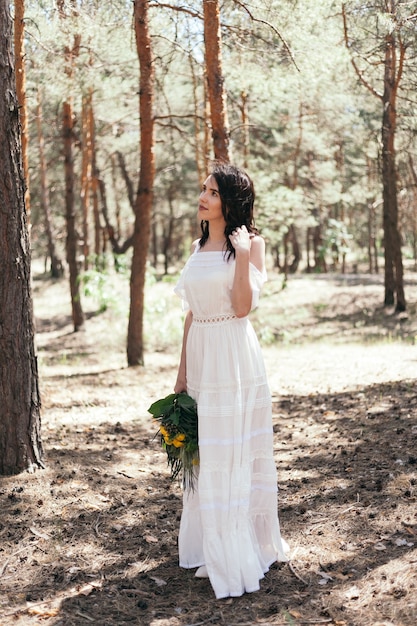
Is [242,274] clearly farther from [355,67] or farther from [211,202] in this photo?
[355,67]

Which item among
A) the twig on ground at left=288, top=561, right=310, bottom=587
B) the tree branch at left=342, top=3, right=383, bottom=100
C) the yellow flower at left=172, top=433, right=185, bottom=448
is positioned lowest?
the twig on ground at left=288, top=561, right=310, bottom=587

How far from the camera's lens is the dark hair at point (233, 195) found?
11.9ft

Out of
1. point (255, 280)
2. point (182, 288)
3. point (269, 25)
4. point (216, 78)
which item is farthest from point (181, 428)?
point (216, 78)

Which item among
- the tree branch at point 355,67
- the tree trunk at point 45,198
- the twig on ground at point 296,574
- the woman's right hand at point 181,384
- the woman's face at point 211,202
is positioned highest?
the tree branch at point 355,67

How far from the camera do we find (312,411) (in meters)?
7.93

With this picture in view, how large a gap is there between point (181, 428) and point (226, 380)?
39 cm

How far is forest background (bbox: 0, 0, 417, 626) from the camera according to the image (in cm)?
385

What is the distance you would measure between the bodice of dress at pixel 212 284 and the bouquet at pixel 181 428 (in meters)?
0.51

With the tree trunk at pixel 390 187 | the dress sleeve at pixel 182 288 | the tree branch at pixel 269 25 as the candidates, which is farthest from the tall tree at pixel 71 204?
the dress sleeve at pixel 182 288

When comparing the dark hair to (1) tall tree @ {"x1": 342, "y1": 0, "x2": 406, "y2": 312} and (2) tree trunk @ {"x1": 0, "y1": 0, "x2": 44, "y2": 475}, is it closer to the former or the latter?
(2) tree trunk @ {"x1": 0, "y1": 0, "x2": 44, "y2": 475}

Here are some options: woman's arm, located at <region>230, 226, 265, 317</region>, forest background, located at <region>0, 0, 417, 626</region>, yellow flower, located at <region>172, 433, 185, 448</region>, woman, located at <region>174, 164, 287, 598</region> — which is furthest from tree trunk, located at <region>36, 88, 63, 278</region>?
yellow flower, located at <region>172, 433, 185, 448</region>

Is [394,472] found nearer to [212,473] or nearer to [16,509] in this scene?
[212,473]

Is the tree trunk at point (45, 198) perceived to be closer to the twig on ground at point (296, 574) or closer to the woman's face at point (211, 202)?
the woman's face at point (211, 202)

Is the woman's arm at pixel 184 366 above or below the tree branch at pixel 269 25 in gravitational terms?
below
